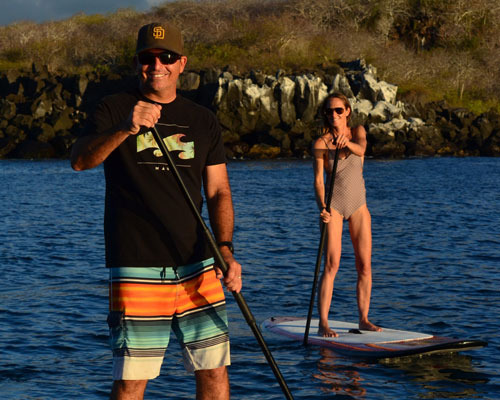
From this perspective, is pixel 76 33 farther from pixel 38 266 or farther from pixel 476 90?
pixel 38 266

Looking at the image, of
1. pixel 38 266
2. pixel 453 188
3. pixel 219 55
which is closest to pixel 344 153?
pixel 38 266

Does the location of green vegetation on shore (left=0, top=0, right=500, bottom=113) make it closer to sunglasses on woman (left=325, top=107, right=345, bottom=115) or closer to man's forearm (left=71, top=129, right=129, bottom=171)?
sunglasses on woman (left=325, top=107, right=345, bottom=115)

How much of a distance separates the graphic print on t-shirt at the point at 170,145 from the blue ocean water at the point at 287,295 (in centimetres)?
311

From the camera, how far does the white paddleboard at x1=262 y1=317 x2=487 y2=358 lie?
7652mm

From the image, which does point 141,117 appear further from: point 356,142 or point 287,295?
point 287,295

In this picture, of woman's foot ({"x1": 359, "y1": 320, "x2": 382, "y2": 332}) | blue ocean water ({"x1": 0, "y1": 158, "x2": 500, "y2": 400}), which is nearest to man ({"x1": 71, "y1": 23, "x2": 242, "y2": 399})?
blue ocean water ({"x1": 0, "y1": 158, "x2": 500, "y2": 400})

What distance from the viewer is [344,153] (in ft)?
26.0

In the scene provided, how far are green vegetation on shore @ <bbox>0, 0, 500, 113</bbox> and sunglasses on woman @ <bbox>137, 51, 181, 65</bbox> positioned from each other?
53.5 meters

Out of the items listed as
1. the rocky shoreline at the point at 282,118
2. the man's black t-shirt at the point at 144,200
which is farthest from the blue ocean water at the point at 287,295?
the rocky shoreline at the point at 282,118

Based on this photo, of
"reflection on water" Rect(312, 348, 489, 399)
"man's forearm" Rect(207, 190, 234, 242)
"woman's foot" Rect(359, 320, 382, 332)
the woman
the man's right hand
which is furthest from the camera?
"woman's foot" Rect(359, 320, 382, 332)

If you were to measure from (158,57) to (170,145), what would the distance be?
0.49 metres

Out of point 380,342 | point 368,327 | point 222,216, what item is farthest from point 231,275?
point 368,327

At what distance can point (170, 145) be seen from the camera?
4.34 meters

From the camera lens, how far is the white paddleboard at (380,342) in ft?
25.1
